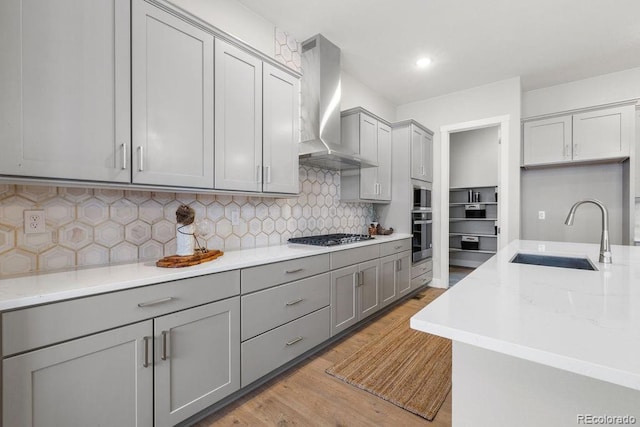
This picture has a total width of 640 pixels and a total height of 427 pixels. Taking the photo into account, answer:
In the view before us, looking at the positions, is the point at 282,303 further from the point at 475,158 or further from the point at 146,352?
the point at 475,158

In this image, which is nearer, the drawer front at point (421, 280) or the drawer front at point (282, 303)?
the drawer front at point (282, 303)

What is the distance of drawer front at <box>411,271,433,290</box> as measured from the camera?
3.80 m

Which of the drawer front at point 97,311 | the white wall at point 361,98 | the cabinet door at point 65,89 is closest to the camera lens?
the drawer front at point 97,311

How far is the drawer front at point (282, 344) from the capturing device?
177 cm

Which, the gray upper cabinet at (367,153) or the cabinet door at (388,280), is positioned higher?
the gray upper cabinet at (367,153)

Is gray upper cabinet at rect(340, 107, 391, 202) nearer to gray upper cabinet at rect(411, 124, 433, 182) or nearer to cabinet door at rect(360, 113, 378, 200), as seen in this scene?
cabinet door at rect(360, 113, 378, 200)

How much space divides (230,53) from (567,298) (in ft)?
7.25

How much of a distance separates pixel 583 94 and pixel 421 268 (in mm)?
3104

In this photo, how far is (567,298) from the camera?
977 mm

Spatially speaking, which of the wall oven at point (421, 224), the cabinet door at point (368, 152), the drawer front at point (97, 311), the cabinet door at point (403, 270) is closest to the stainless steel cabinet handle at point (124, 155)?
the drawer front at point (97, 311)

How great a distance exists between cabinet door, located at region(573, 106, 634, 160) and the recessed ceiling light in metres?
2.03

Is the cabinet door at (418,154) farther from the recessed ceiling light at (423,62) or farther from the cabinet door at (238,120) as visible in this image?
the cabinet door at (238,120)

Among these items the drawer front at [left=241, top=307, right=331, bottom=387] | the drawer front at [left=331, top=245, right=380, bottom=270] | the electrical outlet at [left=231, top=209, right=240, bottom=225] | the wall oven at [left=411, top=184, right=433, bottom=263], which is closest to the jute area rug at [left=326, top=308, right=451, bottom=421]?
the drawer front at [left=241, top=307, right=331, bottom=387]

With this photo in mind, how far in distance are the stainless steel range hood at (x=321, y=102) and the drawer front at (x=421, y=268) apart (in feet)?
5.56
